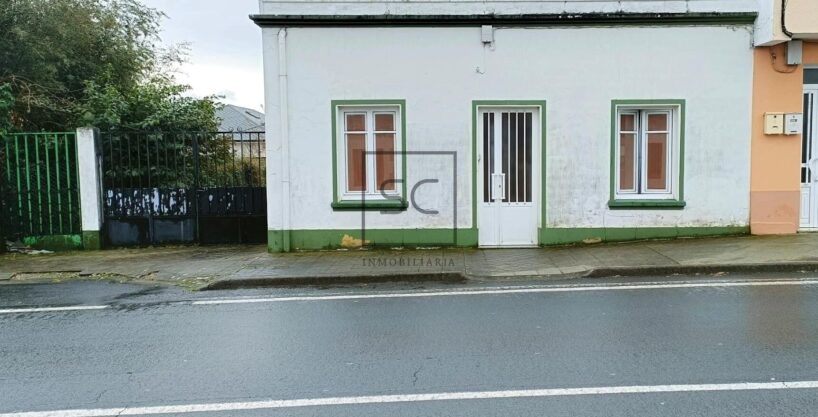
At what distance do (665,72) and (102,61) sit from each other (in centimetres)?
1379

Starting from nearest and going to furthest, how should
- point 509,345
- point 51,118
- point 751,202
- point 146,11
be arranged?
point 509,345 < point 751,202 < point 51,118 < point 146,11

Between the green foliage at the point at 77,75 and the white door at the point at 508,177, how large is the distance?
5.92 meters

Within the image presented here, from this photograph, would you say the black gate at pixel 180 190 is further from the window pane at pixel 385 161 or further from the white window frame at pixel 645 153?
the white window frame at pixel 645 153

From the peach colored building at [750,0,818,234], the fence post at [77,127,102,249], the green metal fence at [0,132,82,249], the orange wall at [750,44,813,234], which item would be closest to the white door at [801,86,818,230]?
the peach colored building at [750,0,818,234]

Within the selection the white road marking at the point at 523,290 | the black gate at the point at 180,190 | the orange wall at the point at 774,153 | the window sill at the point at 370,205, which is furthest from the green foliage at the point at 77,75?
the orange wall at the point at 774,153

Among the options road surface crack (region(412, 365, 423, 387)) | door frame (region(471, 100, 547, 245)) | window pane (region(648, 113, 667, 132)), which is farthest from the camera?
window pane (region(648, 113, 667, 132))

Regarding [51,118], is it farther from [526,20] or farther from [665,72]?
[665,72]

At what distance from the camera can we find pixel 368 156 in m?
10.5

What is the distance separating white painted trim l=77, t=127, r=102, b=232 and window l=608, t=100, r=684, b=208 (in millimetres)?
9131

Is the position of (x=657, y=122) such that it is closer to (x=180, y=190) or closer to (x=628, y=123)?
(x=628, y=123)

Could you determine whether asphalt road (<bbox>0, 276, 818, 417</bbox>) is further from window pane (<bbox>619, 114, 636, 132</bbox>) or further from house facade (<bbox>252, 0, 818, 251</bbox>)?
window pane (<bbox>619, 114, 636, 132</bbox>)

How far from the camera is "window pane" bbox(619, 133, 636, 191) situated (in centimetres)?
1045

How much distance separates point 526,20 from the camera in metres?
9.98

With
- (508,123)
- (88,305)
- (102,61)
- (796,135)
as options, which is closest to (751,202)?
(796,135)
